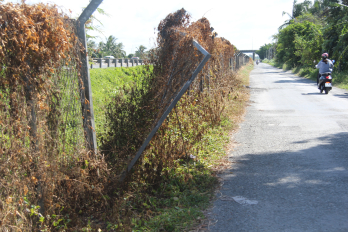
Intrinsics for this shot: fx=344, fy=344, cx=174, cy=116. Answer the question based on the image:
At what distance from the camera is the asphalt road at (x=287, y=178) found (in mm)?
3936

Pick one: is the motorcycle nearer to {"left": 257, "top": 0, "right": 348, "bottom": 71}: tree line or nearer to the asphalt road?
{"left": 257, "top": 0, "right": 348, "bottom": 71}: tree line

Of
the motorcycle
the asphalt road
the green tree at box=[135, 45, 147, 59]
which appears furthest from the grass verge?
the motorcycle

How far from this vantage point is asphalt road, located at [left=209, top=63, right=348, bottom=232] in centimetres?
394

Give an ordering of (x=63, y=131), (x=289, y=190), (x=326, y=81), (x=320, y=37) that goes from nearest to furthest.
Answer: (x=63, y=131), (x=289, y=190), (x=326, y=81), (x=320, y=37)

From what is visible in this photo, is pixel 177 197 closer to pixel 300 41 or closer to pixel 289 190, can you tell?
pixel 289 190

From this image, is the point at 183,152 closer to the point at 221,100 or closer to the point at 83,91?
the point at 83,91

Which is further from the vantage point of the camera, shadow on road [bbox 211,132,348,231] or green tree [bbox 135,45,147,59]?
green tree [bbox 135,45,147,59]

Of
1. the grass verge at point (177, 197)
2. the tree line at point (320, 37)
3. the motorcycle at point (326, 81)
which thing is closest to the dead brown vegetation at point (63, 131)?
the grass verge at point (177, 197)

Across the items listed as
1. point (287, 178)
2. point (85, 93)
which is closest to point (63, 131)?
point (85, 93)

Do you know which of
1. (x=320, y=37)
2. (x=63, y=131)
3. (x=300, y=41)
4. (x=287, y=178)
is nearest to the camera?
(x=63, y=131)

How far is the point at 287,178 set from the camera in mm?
5352

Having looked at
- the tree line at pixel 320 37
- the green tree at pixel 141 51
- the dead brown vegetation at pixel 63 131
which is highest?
the tree line at pixel 320 37

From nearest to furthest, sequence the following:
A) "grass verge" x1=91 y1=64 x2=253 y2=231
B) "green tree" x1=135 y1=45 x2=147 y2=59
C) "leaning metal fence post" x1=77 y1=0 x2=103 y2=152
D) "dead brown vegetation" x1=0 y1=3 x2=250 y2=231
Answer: "dead brown vegetation" x1=0 y1=3 x2=250 y2=231
"grass verge" x1=91 y1=64 x2=253 y2=231
"leaning metal fence post" x1=77 y1=0 x2=103 y2=152
"green tree" x1=135 y1=45 x2=147 y2=59

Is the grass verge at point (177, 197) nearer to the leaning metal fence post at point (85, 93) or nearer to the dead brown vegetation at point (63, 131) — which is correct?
the dead brown vegetation at point (63, 131)
